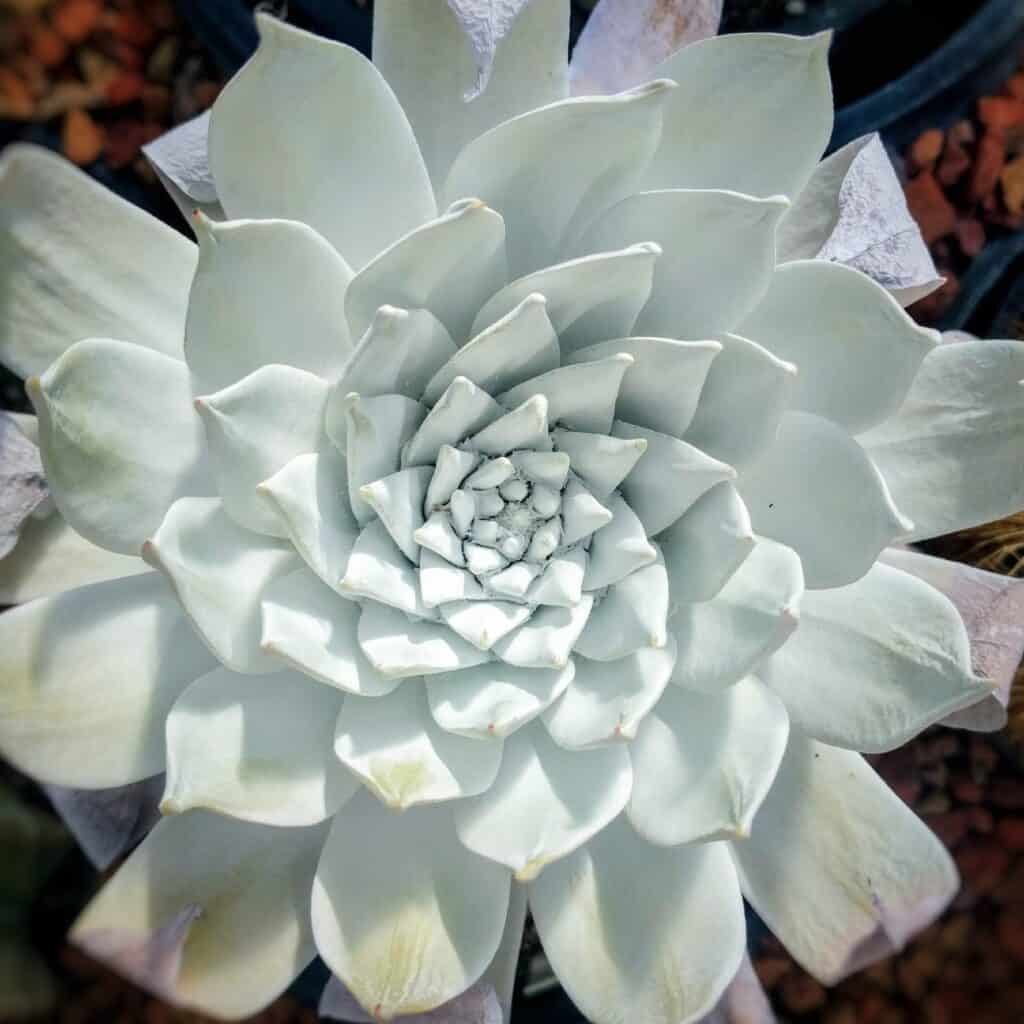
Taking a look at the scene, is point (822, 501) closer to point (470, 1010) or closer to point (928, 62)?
point (470, 1010)

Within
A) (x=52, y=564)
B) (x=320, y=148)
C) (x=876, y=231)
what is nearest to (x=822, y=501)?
(x=876, y=231)

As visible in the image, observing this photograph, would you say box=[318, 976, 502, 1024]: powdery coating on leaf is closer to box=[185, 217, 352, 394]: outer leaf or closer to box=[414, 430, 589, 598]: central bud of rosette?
box=[414, 430, 589, 598]: central bud of rosette

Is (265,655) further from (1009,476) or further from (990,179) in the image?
(990,179)

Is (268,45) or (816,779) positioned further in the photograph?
(816,779)

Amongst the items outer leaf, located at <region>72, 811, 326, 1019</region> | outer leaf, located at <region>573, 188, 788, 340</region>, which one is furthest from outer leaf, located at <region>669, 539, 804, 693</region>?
outer leaf, located at <region>72, 811, 326, 1019</region>

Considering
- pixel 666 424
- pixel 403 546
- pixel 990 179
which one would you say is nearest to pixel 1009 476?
pixel 666 424

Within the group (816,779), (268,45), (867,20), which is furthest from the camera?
(867,20)
